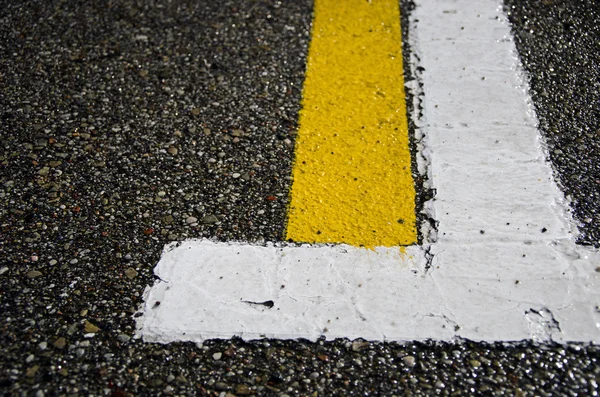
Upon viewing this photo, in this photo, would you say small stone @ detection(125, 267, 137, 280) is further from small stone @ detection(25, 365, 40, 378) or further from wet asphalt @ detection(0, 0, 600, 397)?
small stone @ detection(25, 365, 40, 378)

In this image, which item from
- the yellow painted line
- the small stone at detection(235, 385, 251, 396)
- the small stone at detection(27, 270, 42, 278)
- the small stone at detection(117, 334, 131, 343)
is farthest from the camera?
the yellow painted line

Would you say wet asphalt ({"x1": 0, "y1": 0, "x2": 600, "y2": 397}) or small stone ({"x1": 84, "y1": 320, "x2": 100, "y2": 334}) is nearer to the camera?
wet asphalt ({"x1": 0, "y1": 0, "x2": 600, "y2": 397})

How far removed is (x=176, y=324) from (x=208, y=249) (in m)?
0.29

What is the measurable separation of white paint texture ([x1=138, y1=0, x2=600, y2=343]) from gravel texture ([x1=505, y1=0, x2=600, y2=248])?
7 cm

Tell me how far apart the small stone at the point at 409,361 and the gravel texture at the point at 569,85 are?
69cm

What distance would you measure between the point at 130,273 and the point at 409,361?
87 cm

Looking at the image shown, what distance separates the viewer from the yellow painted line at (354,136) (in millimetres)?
2182

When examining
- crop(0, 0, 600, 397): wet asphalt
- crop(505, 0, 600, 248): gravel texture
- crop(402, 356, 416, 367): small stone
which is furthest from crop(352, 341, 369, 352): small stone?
crop(505, 0, 600, 248): gravel texture

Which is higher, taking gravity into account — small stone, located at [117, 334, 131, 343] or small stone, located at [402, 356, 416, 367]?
small stone, located at [402, 356, 416, 367]

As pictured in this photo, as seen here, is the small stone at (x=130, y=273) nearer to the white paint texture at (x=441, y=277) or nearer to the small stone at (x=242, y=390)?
Answer: the white paint texture at (x=441, y=277)

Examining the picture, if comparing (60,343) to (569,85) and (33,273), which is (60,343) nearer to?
(33,273)

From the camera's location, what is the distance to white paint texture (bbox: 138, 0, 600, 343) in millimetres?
1884

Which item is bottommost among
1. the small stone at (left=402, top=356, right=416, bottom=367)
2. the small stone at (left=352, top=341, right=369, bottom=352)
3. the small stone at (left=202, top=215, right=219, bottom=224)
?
the small stone at (left=352, top=341, right=369, bottom=352)

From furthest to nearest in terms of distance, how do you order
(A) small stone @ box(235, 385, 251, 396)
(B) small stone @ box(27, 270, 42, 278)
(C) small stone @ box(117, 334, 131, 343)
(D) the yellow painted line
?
(D) the yellow painted line < (B) small stone @ box(27, 270, 42, 278) < (C) small stone @ box(117, 334, 131, 343) < (A) small stone @ box(235, 385, 251, 396)
